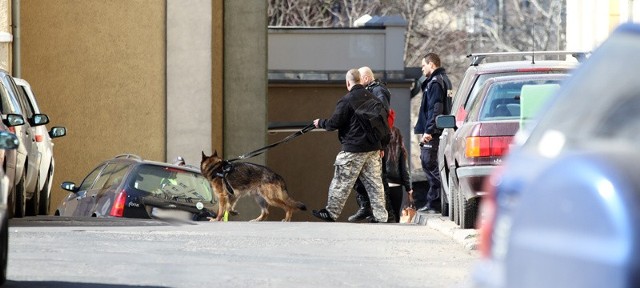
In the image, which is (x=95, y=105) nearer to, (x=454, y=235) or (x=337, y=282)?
(x=454, y=235)

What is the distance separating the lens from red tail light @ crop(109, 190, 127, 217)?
19781 millimetres

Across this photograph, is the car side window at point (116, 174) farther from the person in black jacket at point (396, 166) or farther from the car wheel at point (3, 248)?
the car wheel at point (3, 248)

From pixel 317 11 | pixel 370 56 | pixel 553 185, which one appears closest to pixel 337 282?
pixel 553 185

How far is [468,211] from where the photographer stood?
14906mm

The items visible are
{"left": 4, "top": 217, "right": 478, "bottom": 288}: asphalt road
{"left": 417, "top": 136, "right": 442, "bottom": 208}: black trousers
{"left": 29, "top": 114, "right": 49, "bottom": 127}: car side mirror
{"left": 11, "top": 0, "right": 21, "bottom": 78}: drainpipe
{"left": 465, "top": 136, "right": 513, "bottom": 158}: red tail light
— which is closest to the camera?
{"left": 4, "top": 217, "right": 478, "bottom": 288}: asphalt road

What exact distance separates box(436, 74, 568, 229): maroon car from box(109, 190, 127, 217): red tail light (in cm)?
542

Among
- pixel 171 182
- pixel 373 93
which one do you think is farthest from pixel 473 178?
pixel 171 182

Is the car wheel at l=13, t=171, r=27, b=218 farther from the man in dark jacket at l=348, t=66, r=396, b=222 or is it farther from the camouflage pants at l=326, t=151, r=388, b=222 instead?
the man in dark jacket at l=348, t=66, r=396, b=222

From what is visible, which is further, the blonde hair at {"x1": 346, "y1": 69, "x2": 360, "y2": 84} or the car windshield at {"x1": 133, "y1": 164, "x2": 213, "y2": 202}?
the car windshield at {"x1": 133, "y1": 164, "x2": 213, "y2": 202}

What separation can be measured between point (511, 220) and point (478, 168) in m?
9.11

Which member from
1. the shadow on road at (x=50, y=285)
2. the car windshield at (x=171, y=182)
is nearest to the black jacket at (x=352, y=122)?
the car windshield at (x=171, y=182)

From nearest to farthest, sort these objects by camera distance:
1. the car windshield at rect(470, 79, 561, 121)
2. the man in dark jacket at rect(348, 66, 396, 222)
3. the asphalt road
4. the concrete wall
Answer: the asphalt road → the car windshield at rect(470, 79, 561, 121) → the man in dark jacket at rect(348, 66, 396, 222) → the concrete wall

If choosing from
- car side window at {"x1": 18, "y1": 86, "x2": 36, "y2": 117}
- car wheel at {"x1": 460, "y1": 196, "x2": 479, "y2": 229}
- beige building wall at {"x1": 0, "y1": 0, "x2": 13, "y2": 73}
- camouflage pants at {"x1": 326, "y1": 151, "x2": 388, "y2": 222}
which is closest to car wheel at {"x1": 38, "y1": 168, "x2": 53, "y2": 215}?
car side window at {"x1": 18, "y1": 86, "x2": 36, "y2": 117}

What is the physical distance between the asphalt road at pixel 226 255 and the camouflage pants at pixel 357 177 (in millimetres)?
2287
